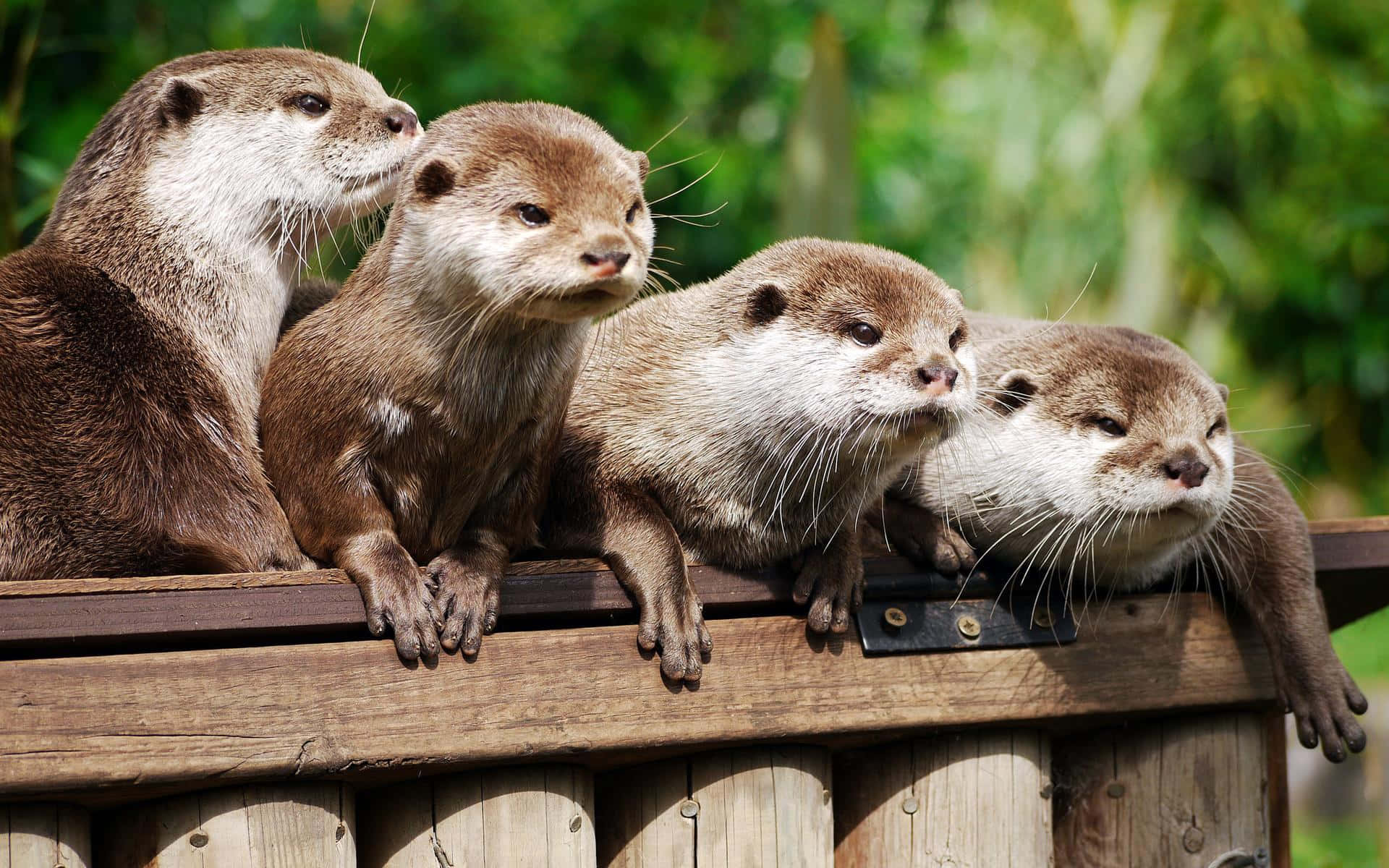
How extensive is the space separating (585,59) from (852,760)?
154 inches

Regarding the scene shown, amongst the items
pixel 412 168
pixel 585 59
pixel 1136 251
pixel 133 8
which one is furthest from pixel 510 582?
pixel 1136 251

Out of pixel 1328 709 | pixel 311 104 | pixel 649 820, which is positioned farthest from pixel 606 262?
pixel 1328 709

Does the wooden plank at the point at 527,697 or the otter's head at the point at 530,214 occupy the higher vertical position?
the otter's head at the point at 530,214

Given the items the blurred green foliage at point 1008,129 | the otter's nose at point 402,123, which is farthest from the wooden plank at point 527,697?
the blurred green foliage at point 1008,129

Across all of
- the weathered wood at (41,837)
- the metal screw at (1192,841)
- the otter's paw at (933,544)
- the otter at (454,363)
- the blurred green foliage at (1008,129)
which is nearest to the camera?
the weathered wood at (41,837)

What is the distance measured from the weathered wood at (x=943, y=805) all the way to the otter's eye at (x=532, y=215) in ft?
3.87

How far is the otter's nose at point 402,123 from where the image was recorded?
2.38 meters

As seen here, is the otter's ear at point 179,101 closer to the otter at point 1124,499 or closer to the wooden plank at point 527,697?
the wooden plank at point 527,697

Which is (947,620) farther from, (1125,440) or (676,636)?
(676,636)

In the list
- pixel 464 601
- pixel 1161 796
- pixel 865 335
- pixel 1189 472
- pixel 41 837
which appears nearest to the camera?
pixel 41 837

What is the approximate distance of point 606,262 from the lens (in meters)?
1.86

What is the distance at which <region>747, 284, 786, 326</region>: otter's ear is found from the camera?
2.38 m

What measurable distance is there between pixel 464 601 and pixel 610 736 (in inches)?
12.7

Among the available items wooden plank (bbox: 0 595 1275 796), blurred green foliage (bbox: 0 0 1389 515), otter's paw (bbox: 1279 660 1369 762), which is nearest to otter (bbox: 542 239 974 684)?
wooden plank (bbox: 0 595 1275 796)
